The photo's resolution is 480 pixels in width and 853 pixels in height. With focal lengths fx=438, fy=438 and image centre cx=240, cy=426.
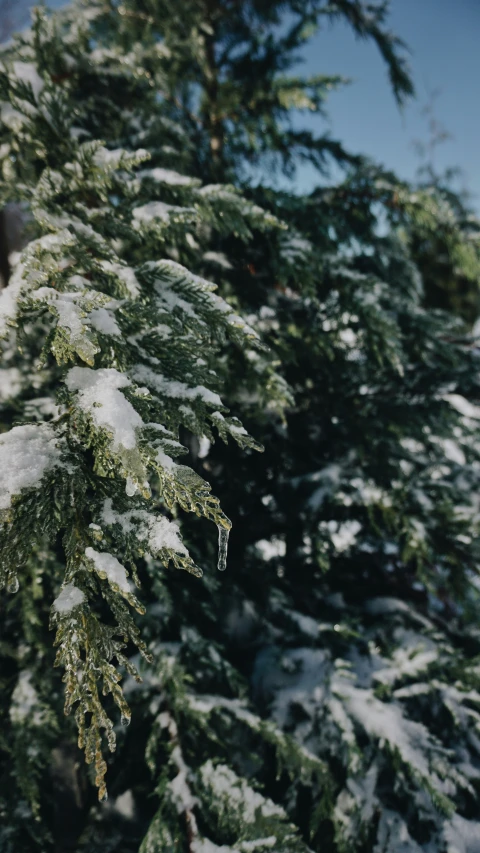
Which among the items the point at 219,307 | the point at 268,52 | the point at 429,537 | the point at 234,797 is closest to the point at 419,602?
the point at 429,537

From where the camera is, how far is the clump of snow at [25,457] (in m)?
0.94

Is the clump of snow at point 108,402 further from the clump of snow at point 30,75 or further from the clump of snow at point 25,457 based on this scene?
the clump of snow at point 30,75

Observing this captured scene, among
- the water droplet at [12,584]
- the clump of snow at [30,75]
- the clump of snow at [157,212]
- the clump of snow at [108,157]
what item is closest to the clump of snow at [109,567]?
the water droplet at [12,584]

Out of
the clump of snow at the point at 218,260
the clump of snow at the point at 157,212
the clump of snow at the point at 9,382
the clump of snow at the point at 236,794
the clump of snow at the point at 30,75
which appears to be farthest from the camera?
the clump of snow at the point at 218,260

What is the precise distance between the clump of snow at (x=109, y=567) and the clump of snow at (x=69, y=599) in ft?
0.21

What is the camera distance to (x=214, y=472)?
10.0 ft

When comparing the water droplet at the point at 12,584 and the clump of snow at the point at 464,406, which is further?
the clump of snow at the point at 464,406

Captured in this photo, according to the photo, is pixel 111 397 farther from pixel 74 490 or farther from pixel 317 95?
pixel 317 95

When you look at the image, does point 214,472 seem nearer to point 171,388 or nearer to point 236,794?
point 236,794

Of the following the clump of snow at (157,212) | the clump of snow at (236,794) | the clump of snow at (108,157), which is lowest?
the clump of snow at (236,794)

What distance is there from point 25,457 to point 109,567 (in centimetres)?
33

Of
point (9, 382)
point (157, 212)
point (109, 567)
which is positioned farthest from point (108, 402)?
point (9, 382)

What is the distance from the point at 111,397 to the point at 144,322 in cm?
34

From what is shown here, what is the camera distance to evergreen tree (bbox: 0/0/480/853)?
1.03 meters
